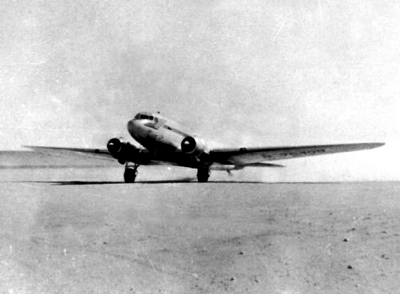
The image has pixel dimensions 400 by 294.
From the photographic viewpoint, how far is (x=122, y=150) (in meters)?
24.1

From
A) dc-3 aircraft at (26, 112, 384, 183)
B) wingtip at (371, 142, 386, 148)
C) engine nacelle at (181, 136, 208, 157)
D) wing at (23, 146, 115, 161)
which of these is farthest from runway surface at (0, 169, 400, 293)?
wing at (23, 146, 115, 161)

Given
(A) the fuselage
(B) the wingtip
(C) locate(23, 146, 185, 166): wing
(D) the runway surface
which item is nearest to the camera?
(D) the runway surface

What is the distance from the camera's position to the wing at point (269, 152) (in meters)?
23.7

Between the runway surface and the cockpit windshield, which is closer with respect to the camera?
the runway surface

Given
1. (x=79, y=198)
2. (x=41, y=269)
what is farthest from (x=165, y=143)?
(x=41, y=269)

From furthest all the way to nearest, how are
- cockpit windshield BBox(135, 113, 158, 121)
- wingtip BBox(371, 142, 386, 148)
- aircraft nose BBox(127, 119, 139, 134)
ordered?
cockpit windshield BBox(135, 113, 158, 121)
aircraft nose BBox(127, 119, 139, 134)
wingtip BBox(371, 142, 386, 148)

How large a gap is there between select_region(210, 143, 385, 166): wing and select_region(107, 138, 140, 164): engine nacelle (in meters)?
4.54

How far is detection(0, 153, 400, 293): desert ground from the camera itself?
6551 millimetres

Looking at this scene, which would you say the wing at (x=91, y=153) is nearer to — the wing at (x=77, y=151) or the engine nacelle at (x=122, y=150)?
the wing at (x=77, y=151)

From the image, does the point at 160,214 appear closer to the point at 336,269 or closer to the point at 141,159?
the point at 336,269

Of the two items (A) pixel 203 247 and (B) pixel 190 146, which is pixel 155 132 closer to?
(B) pixel 190 146

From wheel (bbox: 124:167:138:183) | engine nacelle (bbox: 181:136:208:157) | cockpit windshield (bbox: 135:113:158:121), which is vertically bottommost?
wheel (bbox: 124:167:138:183)

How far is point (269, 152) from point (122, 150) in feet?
28.0

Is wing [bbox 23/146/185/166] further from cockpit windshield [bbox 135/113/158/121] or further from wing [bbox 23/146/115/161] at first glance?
cockpit windshield [bbox 135/113/158/121]
